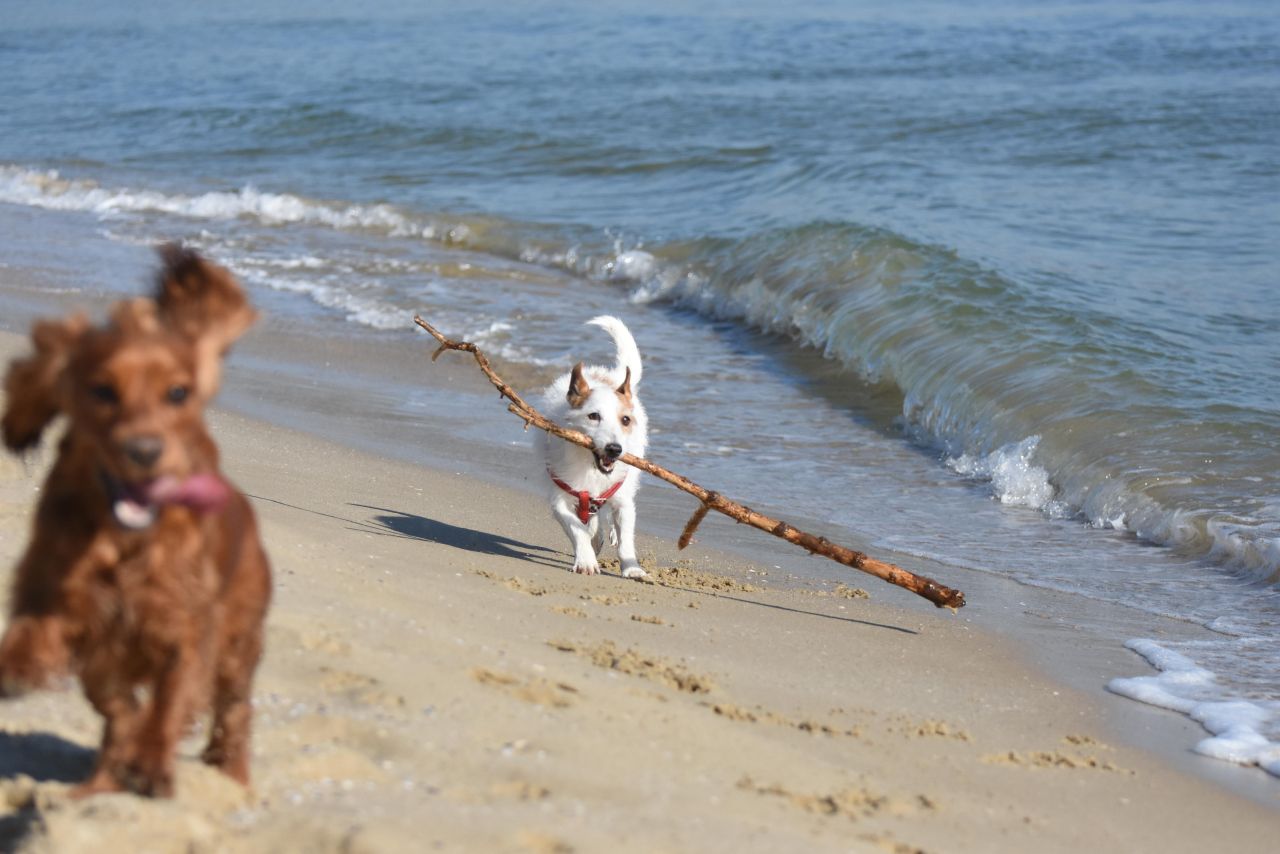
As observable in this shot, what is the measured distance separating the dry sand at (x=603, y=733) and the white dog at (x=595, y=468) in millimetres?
375

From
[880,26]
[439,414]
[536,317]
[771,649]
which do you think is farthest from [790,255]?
[880,26]

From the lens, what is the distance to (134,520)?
2594 mm

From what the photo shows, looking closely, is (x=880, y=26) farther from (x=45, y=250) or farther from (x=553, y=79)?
(x=45, y=250)

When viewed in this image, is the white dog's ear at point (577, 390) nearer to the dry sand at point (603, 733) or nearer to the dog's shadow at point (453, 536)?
the dog's shadow at point (453, 536)

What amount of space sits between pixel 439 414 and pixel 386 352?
6.48 ft

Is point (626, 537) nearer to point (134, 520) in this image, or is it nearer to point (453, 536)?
point (453, 536)

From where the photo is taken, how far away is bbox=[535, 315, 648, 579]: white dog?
6926mm

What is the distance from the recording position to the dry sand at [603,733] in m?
3.14

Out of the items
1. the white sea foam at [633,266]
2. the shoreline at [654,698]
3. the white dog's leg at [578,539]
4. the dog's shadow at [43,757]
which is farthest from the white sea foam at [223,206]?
the dog's shadow at [43,757]

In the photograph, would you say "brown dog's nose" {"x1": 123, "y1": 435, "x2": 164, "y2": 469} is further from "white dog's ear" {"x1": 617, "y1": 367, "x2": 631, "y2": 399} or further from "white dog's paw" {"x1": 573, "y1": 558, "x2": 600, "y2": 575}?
"white dog's ear" {"x1": 617, "y1": 367, "x2": 631, "y2": 399}

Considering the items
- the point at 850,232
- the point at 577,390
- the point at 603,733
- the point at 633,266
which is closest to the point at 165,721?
the point at 603,733

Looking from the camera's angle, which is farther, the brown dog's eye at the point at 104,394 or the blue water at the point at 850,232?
Answer: the blue water at the point at 850,232

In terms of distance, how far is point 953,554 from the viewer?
7.35 m

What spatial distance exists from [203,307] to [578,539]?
4.25 meters
